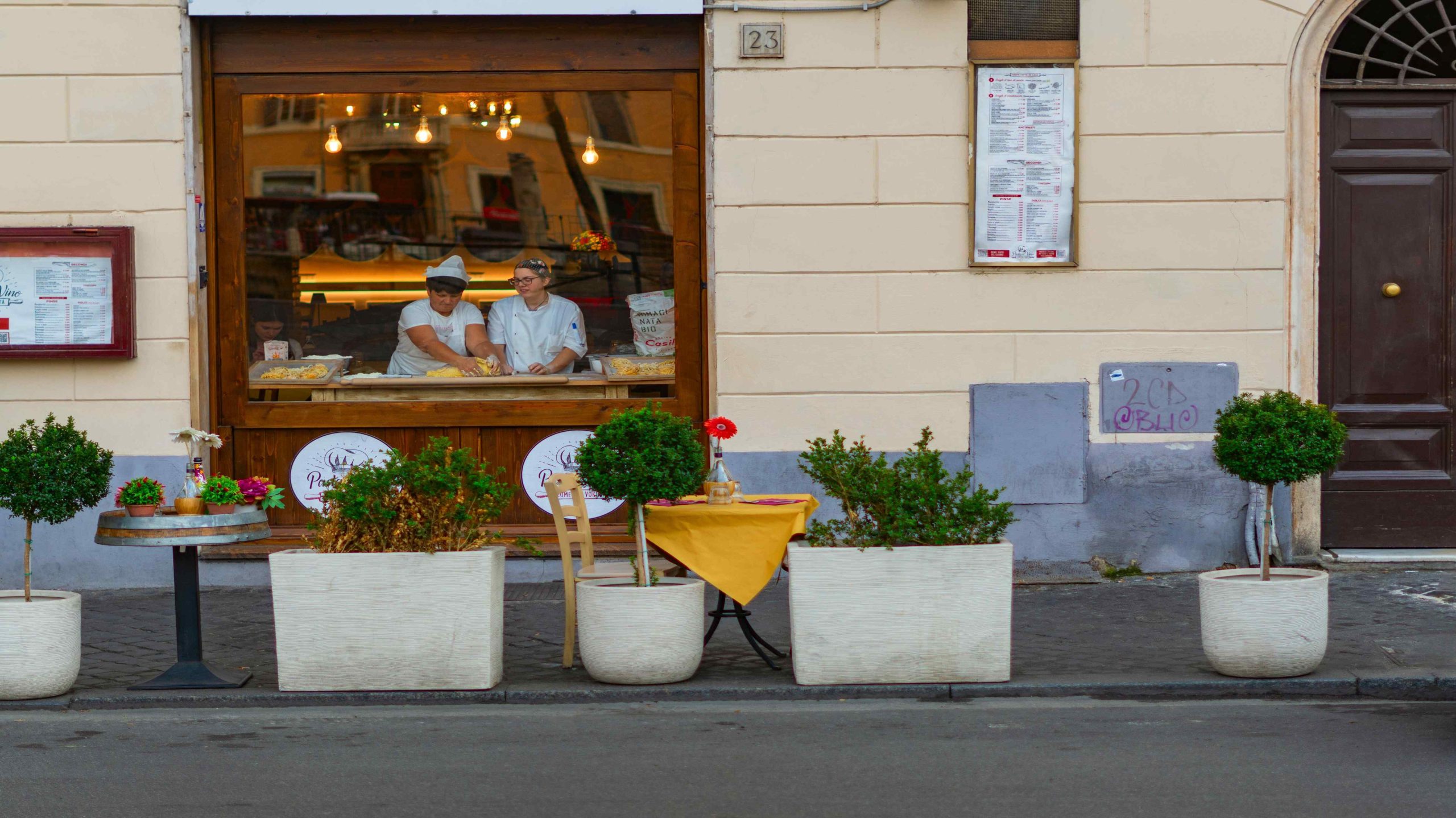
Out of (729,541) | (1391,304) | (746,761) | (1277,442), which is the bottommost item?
(746,761)

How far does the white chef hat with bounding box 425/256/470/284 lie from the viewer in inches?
400

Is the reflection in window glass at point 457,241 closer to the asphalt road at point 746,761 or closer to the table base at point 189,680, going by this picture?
the table base at point 189,680

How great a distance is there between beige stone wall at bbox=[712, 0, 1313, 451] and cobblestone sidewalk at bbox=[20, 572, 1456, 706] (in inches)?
55.2

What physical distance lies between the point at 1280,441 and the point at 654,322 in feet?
14.5

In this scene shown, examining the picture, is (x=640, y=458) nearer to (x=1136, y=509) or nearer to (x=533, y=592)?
(x=533, y=592)

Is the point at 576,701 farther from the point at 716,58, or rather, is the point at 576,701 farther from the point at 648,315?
the point at 716,58

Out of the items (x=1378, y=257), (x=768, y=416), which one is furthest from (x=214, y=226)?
(x=1378, y=257)

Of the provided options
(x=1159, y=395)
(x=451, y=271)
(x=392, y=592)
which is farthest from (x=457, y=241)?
(x=1159, y=395)

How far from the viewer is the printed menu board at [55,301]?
30.9ft

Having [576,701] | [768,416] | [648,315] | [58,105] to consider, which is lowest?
[576,701]

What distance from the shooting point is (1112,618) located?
328 inches

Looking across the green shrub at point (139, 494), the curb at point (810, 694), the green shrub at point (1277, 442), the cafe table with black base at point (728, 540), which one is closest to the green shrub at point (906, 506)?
the cafe table with black base at point (728, 540)

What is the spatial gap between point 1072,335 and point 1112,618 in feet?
6.68

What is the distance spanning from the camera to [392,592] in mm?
6707
